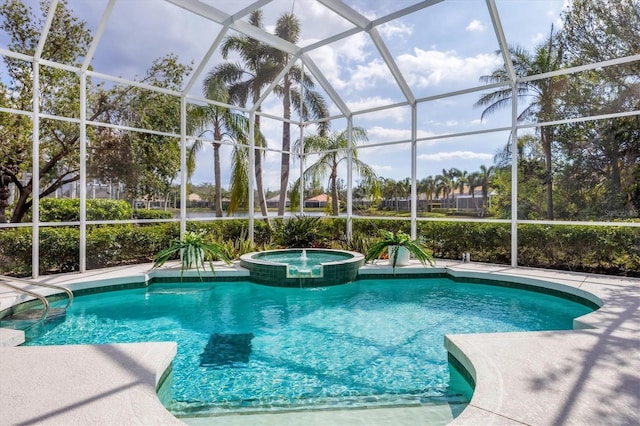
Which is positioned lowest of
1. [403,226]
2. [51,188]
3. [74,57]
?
[403,226]

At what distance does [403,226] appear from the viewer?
34.1ft

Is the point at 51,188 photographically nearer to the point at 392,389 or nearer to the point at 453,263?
the point at 392,389

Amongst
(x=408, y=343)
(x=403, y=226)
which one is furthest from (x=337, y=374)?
(x=403, y=226)

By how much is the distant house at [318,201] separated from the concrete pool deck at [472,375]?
8.35 m

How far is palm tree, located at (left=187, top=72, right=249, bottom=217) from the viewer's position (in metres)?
9.41

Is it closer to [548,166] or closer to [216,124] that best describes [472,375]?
[548,166]

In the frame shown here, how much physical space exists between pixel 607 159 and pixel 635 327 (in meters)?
4.93

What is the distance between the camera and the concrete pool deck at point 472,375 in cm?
240

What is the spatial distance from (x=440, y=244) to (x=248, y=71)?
6952mm

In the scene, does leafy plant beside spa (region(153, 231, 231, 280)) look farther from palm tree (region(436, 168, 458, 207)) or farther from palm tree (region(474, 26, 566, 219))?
palm tree (region(474, 26, 566, 219))

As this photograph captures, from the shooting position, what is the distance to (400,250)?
8.34 m

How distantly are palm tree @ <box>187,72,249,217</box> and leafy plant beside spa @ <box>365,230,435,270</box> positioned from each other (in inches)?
167

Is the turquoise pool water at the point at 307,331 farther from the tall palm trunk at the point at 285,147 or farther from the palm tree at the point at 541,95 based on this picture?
the tall palm trunk at the point at 285,147

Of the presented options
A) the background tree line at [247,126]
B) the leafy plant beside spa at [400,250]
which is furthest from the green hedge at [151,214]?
the leafy plant beside spa at [400,250]
